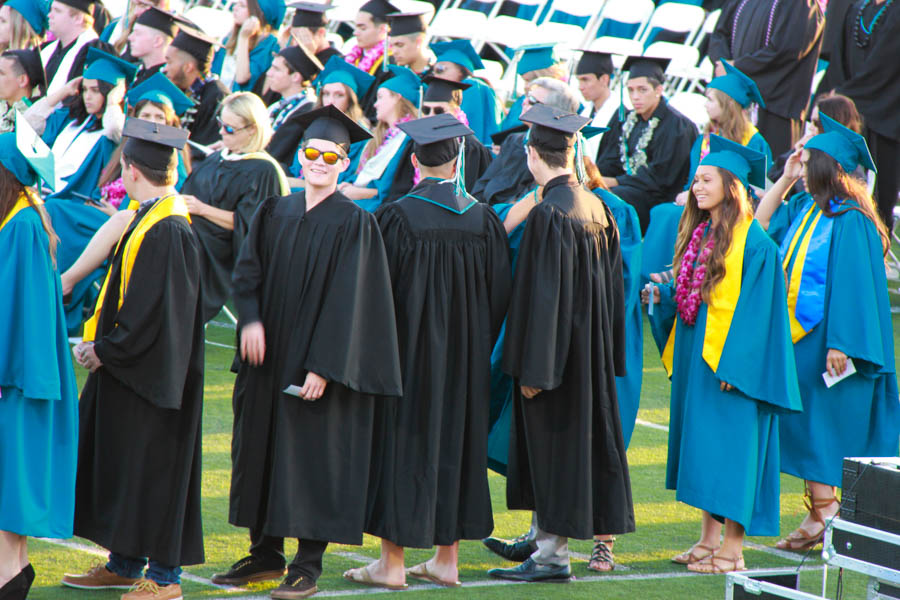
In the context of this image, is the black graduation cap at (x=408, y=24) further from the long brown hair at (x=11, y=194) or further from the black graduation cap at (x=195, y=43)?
the long brown hair at (x=11, y=194)

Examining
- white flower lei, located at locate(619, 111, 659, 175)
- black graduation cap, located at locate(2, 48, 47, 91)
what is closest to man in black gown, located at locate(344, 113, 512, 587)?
white flower lei, located at locate(619, 111, 659, 175)

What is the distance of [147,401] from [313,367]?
61cm

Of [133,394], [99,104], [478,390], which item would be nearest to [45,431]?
[133,394]

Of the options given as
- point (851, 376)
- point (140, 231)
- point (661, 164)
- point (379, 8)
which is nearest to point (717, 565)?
point (851, 376)

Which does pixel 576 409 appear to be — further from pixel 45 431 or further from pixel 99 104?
pixel 99 104

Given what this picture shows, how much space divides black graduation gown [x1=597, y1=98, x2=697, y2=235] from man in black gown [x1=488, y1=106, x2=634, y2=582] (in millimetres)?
3289

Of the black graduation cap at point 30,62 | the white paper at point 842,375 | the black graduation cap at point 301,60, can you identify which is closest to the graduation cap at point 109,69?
the black graduation cap at point 30,62

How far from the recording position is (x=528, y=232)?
4.89 m

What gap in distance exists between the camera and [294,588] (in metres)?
4.57

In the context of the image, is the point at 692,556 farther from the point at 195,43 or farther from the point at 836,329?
the point at 195,43

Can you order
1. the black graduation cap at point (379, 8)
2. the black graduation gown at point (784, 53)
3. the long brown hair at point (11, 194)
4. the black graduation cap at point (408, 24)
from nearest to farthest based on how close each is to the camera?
the long brown hair at point (11, 194) < the black graduation cap at point (408, 24) < the black graduation cap at point (379, 8) < the black graduation gown at point (784, 53)

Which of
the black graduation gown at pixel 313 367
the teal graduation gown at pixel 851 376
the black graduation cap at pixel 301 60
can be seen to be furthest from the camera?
the black graduation cap at pixel 301 60

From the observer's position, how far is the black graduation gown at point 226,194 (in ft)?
24.6

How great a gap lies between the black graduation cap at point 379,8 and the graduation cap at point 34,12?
3227 millimetres
